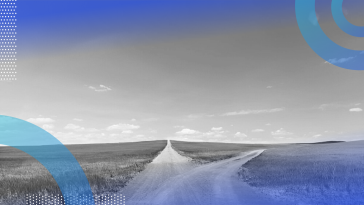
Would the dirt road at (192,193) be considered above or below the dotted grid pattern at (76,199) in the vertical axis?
above

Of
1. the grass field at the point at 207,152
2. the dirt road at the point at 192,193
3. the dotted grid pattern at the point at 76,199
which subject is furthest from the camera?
the grass field at the point at 207,152

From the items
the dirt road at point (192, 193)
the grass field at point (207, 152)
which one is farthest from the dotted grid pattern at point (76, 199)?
the grass field at point (207, 152)

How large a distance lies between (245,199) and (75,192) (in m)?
7.61

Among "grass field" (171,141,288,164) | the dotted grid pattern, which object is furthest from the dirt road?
"grass field" (171,141,288,164)

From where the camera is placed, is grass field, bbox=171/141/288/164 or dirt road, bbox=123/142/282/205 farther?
grass field, bbox=171/141/288/164

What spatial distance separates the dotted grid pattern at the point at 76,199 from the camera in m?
9.40

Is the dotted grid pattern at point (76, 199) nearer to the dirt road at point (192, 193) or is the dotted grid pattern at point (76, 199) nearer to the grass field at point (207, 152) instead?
the dirt road at point (192, 193)

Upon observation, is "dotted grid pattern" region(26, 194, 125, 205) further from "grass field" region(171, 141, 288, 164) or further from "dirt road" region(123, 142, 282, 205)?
"grass field" region(171, 141, 288, 164)

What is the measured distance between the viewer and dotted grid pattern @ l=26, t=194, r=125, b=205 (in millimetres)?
9398

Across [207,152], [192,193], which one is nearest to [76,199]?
[192,193]

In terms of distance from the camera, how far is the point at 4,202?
32.0 ft

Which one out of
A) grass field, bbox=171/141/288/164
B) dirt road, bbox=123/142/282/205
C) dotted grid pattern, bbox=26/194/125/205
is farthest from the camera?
grass field, bbox=171/141/288/164

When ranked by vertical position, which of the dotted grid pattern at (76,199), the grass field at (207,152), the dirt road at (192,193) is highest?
the dirt road at (192,193)

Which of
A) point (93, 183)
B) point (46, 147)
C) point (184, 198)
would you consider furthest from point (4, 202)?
point (46, 147)
